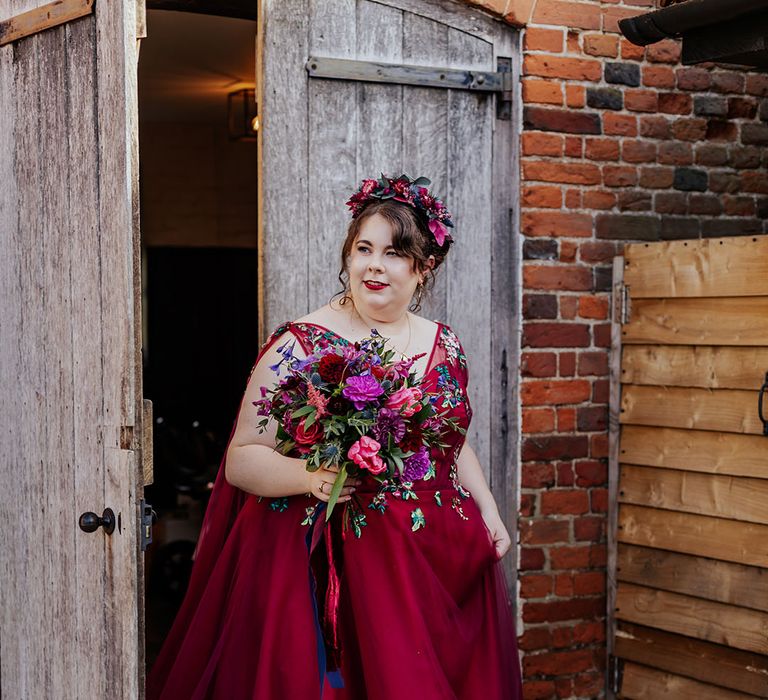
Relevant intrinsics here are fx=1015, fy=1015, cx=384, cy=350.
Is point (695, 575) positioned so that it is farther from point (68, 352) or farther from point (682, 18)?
point (68, 352)

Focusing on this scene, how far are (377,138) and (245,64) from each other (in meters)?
2.79

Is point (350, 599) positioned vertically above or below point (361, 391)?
below

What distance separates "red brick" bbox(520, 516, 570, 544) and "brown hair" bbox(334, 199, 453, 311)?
1441mm

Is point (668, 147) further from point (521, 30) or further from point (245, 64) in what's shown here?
point (245, 64)

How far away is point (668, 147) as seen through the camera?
4332mm

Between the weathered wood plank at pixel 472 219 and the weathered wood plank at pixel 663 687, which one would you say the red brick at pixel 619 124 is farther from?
the weathered wood plank at pixel 663 687

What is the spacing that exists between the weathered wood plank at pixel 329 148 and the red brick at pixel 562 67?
2.39 feet

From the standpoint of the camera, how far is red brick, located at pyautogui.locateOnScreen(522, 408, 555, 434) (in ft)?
13.5

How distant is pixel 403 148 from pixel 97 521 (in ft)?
6.46

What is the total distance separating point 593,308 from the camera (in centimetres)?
421

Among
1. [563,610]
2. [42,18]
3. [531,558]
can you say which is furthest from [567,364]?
[42,18]

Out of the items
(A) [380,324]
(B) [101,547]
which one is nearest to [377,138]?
(A) [380,324]

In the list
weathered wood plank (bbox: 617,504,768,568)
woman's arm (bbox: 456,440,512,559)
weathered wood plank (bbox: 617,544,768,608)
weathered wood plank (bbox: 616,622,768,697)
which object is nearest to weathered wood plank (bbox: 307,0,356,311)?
woman's arm (bbox: 456,440,512,559)

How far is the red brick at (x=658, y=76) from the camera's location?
14.0 feet
